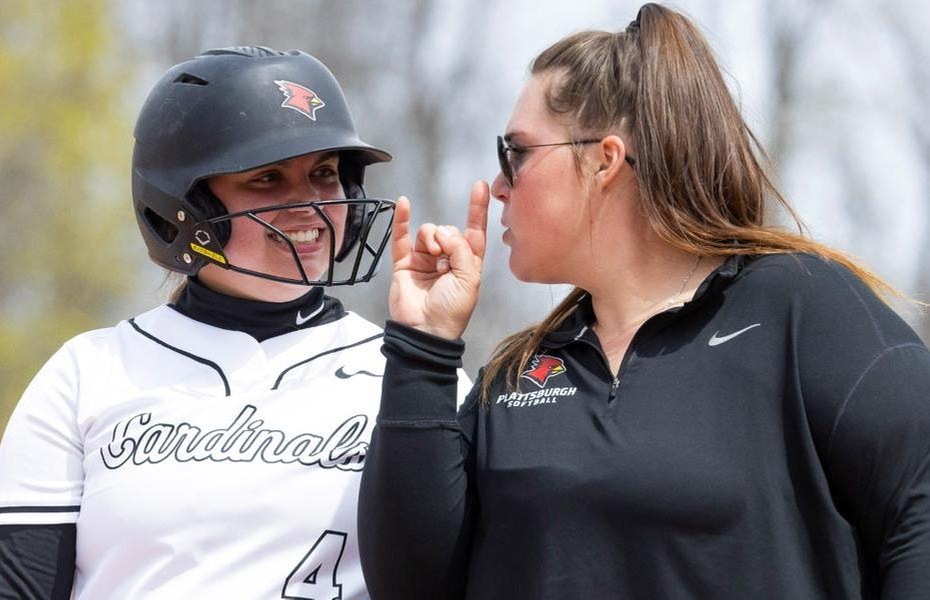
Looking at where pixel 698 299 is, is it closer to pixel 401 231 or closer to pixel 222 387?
pixel 401 231

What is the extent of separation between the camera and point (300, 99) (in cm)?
358

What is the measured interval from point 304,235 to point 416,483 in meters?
0.74

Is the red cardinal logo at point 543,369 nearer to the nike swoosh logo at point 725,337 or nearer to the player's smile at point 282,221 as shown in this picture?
the nike swoosh logo at point 725,337

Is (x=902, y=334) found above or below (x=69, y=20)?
below

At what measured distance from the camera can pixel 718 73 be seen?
313 centimetres

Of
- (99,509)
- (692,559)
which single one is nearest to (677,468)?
(692,559)

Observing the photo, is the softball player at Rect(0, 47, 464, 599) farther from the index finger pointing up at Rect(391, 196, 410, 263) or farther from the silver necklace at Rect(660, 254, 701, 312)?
the silver necklace at Rect(660, 254, 701, 312)

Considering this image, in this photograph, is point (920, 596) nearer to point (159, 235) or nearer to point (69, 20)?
point (159, 235)

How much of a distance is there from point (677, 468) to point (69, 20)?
21.2m

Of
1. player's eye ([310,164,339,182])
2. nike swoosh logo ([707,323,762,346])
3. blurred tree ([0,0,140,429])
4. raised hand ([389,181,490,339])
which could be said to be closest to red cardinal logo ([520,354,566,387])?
raised hand ([389,181,490,339])

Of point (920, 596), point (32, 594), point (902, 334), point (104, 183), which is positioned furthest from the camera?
point (104, 183)

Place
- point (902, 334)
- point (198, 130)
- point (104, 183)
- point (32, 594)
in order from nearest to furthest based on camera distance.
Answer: point (902, 334) < point (32, 594) < point (198, 130) < point (104, 183)

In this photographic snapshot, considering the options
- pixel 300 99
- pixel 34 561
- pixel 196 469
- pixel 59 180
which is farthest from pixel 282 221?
pixel 59 180

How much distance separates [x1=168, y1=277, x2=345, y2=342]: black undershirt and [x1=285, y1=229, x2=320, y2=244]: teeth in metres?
0.16
